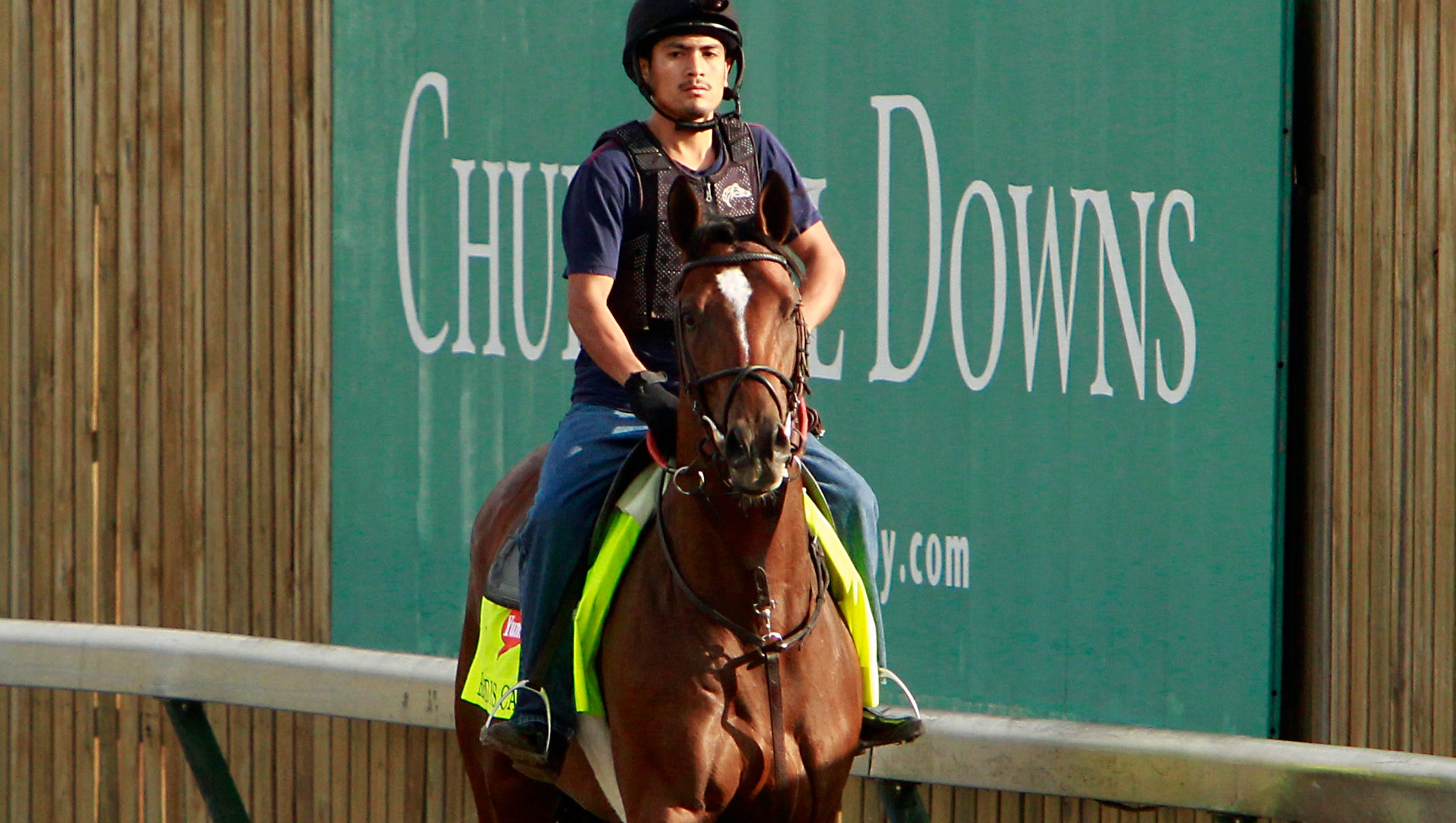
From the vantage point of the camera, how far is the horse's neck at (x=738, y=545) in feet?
14.4

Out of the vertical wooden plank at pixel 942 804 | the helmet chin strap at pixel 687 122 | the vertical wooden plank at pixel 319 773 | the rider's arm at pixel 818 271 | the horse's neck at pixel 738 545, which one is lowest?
the vertical wooden plank at pixel 319 773

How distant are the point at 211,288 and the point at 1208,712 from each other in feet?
14.5

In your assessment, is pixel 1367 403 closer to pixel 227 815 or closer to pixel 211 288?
pixel 227 815

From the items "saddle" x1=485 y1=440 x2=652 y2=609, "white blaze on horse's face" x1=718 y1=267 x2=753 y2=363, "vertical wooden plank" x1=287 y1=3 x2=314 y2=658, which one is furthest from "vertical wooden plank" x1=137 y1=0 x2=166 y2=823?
"white blaze on horse's face" x1=718 y1=267 x2=753 y2=363

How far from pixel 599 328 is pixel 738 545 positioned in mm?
707

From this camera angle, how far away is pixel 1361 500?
5578 millimetres

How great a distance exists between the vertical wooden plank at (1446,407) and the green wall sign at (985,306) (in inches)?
17.3

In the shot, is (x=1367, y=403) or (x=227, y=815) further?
(x=227, y=815)

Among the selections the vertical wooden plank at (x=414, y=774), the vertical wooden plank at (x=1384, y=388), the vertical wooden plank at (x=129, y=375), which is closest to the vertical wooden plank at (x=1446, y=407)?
the vertical wooden plank at (x=1384, y=388)

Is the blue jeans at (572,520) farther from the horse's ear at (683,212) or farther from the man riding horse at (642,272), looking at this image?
the horse's ear at (683,212)

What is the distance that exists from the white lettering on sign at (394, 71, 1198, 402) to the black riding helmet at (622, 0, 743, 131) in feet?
2.79

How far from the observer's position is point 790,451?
406 cm

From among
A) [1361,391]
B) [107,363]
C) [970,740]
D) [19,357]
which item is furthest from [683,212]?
[19,357]

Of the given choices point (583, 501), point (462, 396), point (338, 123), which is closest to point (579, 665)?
point (583, 501)
